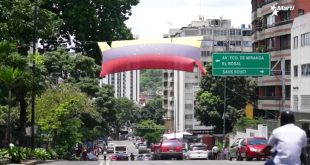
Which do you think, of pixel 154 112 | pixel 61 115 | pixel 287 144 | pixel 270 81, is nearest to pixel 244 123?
pixel 270 81

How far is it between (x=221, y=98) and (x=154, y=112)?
67381 mm

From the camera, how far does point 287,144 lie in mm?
8391

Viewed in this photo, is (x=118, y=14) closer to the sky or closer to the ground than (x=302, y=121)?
closer to the sky

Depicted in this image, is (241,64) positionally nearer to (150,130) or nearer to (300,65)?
(300,65)

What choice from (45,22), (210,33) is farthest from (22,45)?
(210,33)

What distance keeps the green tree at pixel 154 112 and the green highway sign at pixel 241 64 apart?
312 feet

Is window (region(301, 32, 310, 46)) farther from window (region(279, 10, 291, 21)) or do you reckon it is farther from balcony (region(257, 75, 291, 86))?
window (region(279, 10, 291, 21))

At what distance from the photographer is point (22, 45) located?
33188 mm

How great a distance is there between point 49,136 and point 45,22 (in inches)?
605

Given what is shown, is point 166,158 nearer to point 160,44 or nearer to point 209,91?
point 160,44

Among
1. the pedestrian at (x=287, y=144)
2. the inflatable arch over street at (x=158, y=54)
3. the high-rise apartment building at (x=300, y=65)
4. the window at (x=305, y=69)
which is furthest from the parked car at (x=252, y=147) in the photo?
the pedestrian at (x=287, y=144)

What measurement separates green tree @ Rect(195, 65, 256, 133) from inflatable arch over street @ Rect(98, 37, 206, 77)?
122ft

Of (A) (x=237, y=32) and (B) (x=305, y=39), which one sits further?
(A) (x=237, y=32)

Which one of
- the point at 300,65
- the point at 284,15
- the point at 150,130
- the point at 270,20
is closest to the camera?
the point at 300,65
